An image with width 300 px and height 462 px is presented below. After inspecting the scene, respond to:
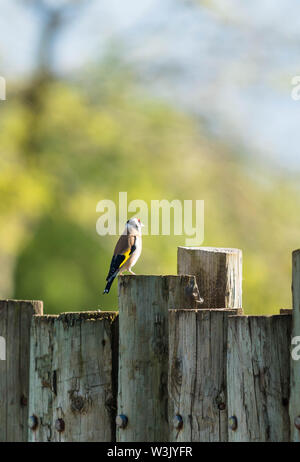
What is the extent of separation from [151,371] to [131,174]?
46.8 ft

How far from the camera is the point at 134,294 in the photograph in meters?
3.10

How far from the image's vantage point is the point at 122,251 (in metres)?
5.56

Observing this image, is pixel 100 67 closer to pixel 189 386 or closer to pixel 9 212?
pixel 9 212

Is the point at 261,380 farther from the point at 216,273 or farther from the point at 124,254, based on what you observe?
the point at 124,254

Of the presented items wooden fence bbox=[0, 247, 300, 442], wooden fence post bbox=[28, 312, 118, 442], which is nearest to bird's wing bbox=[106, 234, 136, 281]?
wooden fence bbox=[0, 247, 300, 442]

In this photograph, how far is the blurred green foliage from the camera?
15.5 meters

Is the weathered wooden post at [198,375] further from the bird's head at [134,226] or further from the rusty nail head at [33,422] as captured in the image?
the bird's head at [134,226]

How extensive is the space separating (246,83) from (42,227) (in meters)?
8.70

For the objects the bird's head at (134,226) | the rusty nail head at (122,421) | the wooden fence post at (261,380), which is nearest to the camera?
the wooden fence post at (261,380)

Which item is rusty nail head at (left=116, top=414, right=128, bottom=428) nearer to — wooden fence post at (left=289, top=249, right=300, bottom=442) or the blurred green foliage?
wooden fence post at (left=289, top=249, right=300, bottom=442)

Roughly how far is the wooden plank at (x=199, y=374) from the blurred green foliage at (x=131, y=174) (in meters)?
10.3

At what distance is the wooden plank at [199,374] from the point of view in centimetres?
288

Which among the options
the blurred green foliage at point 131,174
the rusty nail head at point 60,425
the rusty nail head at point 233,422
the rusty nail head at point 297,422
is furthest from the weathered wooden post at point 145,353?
the blurred green foliage at point 131,174

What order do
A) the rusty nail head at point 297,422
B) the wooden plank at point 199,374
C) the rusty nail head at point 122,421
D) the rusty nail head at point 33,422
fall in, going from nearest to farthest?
the rusty nail head at point 297,422
the wooden plank at point 199,374
the rusty nail head at point 122,421
the rusty nail head at point 33,422
